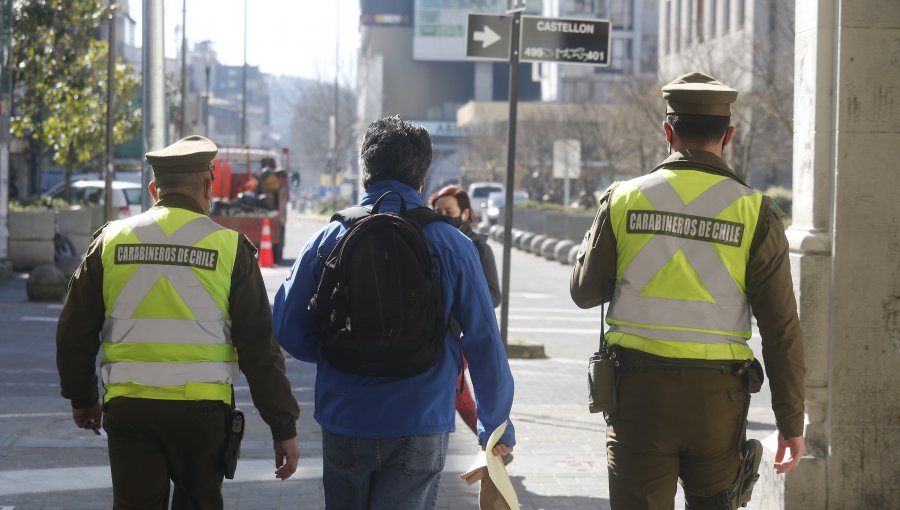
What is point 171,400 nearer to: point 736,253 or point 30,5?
point 736,253

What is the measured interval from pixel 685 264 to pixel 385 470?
3.55 feet

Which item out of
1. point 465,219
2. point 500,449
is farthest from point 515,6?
point 500,449

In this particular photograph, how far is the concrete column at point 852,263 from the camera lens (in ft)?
20.4

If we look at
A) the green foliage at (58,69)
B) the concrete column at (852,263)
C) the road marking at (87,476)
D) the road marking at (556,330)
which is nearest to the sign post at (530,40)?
the road marking at (87,476)

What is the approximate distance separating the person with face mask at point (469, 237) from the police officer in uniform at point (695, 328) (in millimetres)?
3162

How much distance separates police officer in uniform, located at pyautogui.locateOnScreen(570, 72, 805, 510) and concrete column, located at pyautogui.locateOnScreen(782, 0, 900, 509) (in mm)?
1834

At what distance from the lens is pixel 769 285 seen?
4395mm

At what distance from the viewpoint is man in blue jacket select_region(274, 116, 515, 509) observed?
423cm

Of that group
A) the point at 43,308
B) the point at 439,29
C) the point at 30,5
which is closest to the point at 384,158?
the point at 43,308

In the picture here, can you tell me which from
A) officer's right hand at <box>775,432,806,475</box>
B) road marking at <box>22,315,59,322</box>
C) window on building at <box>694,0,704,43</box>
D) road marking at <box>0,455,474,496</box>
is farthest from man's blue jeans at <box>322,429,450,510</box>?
window on building at <box>694,0,704,43</box>

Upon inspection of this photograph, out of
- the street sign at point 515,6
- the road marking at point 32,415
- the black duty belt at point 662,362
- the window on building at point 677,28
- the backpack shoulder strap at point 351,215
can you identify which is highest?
the window on building at point 677,28

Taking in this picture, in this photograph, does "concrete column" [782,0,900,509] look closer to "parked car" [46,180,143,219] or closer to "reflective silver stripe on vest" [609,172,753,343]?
"reflective silver stripe on vest" [609,172,753,343]

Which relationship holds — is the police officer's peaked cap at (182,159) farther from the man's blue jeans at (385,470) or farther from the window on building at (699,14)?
the window on building at (699,14)

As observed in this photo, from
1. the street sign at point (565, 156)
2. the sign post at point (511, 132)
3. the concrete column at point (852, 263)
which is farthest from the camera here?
the street sign at point (565, 156)
